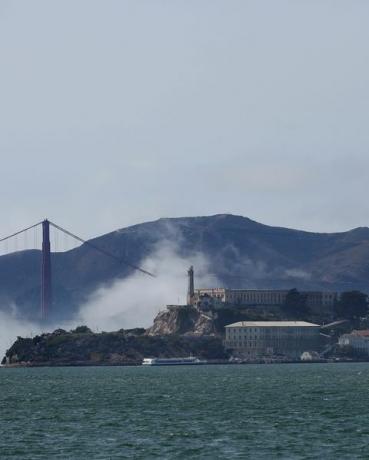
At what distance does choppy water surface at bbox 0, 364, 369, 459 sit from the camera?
82.4 metres

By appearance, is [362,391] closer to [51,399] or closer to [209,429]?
[51,399]

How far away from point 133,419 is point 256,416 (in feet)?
27.4

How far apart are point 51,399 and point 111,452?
2158 inches

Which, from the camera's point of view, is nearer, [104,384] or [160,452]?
[160,452]

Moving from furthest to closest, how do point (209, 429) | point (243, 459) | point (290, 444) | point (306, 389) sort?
point (306, 389), point (209, 429), point (290, 444), point (243, 459)

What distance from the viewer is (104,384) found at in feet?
574

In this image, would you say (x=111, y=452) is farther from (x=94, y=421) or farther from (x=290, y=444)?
(x=94, y=421)

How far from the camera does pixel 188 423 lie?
98938mm

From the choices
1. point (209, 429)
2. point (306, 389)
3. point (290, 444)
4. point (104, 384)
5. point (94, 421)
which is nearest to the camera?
point (290, 444)

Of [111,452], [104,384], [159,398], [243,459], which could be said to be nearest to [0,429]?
Answer: [111,452]

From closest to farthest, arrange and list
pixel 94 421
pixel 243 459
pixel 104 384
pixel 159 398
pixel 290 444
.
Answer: pixel 243 459 → pixel 290 444 → pixel 94 421 → pixel 159 398 → pixel 104 384

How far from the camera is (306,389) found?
14812 centimetres

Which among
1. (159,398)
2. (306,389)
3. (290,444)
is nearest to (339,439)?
(290,444)

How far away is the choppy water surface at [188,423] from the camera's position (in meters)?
82.4
